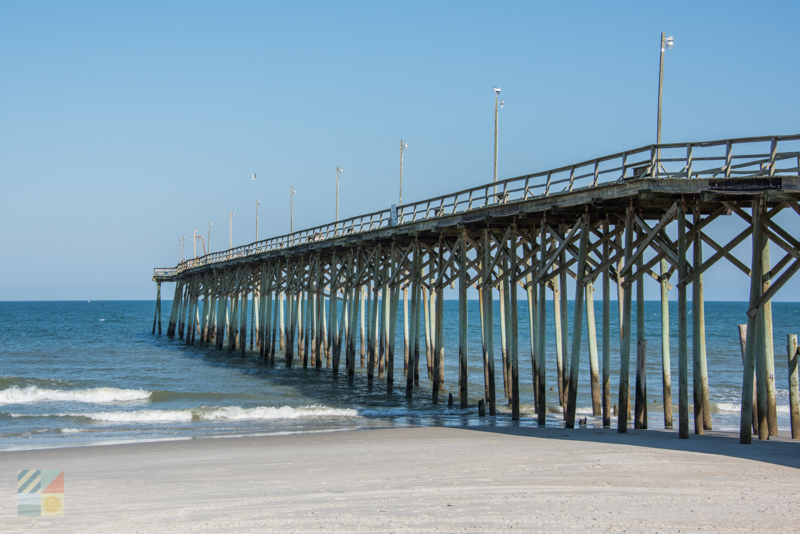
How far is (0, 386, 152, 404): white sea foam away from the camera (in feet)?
76.9

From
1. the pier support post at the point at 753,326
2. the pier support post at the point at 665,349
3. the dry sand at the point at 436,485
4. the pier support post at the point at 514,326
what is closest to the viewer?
the dry sand at the point at 436,485

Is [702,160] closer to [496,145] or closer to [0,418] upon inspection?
[496,145]

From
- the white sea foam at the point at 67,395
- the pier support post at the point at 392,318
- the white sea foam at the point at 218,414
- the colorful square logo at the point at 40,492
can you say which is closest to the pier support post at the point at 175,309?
the white sea foam at the point at 67,395

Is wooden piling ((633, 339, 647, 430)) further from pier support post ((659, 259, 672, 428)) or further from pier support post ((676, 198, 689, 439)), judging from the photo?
pier support post ((676, 198, 689, 439))

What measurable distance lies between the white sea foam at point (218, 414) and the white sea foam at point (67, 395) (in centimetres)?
406

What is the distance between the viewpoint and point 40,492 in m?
10.2

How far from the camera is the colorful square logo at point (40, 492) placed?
29.9 feet

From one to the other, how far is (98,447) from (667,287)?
43.1 ft

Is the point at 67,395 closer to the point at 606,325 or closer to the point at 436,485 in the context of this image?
the point at 606,325

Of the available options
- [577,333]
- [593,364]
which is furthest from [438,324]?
[577,333]

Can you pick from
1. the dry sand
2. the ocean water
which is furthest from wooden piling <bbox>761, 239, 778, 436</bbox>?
the ocean water

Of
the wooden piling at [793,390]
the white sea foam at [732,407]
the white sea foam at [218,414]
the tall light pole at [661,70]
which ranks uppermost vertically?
the tall light pole at [661,70]

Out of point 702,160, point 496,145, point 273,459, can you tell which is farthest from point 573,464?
point 496,145

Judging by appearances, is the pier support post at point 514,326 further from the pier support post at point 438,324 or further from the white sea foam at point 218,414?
the white sea foam at point 218,414
